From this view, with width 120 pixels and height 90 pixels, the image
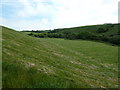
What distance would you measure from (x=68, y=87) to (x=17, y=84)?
213 centimetres

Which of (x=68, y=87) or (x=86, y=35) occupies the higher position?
(x=86, y=35)

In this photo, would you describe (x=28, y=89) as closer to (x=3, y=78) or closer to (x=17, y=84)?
(x=17, y=84)

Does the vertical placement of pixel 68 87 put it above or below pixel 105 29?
below

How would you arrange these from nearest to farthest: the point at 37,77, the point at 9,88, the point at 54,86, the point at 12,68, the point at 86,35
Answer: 1. the point at 9,88
2. the point at 54,86
3. the point at 37,77
4. the point at 12,68
5. the point at 86,35

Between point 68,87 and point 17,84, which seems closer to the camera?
point 17,84

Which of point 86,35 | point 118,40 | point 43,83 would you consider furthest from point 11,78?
point 86,35

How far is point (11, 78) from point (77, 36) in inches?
5321

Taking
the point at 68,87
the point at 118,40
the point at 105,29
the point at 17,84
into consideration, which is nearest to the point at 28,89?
the point at 17,84

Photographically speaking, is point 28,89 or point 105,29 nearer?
point 28,89

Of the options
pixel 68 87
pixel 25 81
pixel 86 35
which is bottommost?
pixel 68 87

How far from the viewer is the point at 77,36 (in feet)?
454

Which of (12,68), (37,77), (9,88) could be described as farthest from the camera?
(12,68)

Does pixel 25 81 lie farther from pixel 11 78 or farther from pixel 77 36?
pixel 77 36

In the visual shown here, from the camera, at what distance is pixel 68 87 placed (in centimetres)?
545
